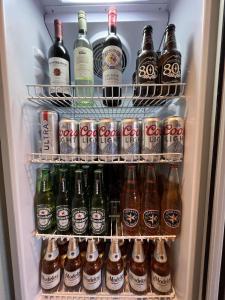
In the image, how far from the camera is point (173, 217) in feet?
2.36

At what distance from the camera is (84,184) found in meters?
0.83

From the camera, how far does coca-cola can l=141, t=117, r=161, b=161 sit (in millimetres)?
680

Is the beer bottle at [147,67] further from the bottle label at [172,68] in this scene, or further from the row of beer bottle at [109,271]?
the row of beer bottle at [109,271]

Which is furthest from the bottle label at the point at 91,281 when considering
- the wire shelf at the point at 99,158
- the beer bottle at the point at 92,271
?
the wire shelf at the point at 99,158

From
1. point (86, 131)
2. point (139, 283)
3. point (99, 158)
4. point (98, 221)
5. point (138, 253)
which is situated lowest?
point (139, 283)

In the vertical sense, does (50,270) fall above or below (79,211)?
below

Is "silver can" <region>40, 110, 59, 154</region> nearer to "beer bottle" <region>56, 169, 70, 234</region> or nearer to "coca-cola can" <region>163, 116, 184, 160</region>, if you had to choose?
"beer bottle" <region>56, 169, 70, 234</region>

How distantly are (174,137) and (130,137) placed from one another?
16 cm

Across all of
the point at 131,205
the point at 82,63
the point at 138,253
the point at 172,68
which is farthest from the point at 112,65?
the point at 138,253

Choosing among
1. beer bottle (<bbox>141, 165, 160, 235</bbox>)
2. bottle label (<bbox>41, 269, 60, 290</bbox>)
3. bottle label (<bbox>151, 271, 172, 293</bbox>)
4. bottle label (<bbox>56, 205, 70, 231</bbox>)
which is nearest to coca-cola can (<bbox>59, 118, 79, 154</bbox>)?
bottle label (<bbox>56, 205, 70, 231</bbox>)

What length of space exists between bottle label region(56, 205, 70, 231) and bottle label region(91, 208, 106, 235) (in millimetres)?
107

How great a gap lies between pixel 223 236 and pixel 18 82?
0.84 metres

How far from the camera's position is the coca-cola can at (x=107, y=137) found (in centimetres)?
70

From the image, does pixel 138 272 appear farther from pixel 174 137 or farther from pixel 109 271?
pixel 174 137
